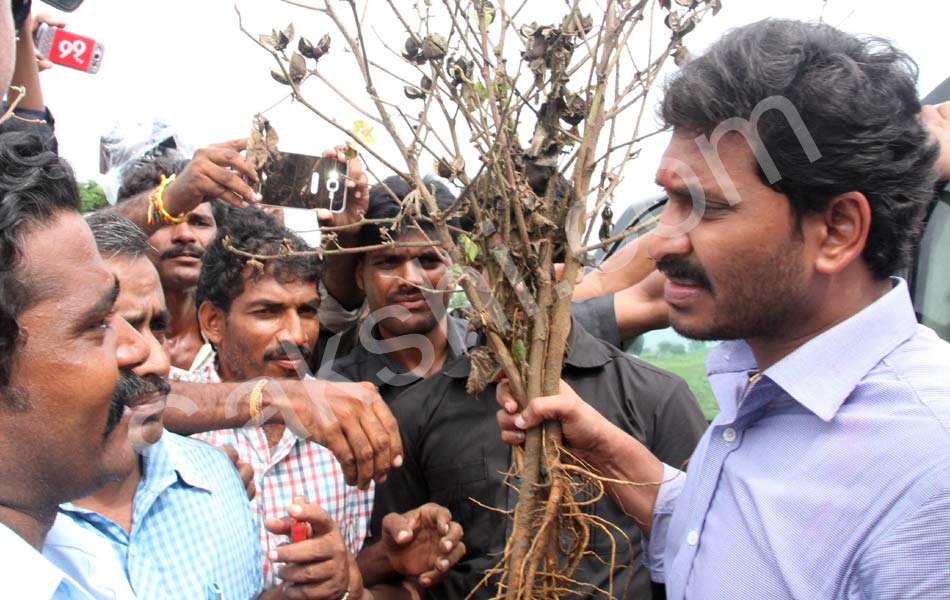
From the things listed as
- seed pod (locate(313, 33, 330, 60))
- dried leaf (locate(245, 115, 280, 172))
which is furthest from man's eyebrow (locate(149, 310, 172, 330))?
seed pod (locate(313, 33, 330, 60))

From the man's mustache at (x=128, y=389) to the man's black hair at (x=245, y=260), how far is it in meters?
0.94

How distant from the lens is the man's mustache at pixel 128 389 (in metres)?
1.47

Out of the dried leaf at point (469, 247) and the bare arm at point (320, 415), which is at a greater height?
the dried leaf at point (469, 247)

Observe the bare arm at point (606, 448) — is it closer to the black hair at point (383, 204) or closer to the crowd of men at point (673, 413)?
the crowd of men at point (673, 413)

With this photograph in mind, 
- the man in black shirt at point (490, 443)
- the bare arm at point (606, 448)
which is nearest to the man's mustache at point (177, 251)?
the man in black shirt at point (490, 443)

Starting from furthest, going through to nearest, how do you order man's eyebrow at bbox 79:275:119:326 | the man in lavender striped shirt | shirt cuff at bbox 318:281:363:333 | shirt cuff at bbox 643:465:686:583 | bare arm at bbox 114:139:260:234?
shirt cuff at bbox 318:281:363:333 → bare arm at bbox 114:139:260:234 → shirt cuff at bbox 643:465:686:583 → man's eyebrow at bbox 79:275:119:326 → the man in lavender striped shirt

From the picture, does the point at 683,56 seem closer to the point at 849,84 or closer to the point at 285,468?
the point at 849,84

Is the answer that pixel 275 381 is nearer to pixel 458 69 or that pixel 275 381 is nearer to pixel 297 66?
pixel 297 66

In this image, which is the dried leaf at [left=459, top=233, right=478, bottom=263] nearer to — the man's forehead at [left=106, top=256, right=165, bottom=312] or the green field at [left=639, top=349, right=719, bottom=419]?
the man's forehead at [left=106, top=256, right=165, bottom=312]

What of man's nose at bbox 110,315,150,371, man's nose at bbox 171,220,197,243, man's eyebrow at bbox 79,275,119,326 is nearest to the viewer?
man's eyebrow at bbox 79,275,119,326

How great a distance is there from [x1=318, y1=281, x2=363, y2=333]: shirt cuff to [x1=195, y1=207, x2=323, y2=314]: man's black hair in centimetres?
38

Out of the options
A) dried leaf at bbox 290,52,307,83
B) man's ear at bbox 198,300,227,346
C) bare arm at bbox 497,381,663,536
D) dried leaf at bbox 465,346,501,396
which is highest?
dried leaf at bbox 290,52,307,83

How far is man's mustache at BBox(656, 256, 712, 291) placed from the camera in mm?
1556

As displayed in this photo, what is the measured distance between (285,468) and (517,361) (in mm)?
941
